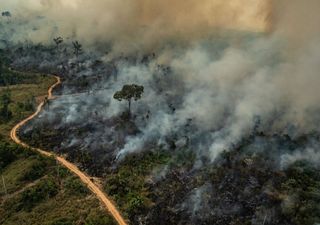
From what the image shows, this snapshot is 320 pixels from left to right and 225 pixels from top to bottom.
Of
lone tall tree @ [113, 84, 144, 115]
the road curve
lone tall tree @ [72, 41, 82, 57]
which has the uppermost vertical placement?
lone tall tree @ [72, 41, 82, 57]

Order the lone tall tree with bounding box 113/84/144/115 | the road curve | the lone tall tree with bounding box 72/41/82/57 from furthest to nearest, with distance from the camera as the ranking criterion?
the lone tall tree with bounding box 72/41/82/57
the lone tall tree with bounding box 113/84/144/115
the road curve

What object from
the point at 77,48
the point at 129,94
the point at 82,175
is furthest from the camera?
the point at 77,48

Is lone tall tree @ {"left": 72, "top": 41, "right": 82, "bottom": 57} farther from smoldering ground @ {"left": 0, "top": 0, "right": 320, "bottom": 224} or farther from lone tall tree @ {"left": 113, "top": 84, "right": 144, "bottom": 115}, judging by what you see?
lone tall tree @ {"left": 113, "top": 84, "right": 144, "bottom": 115}

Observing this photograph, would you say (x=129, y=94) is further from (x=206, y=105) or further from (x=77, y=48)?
(x=77, y=48)

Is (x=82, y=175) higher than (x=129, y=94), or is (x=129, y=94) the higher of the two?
(x=129, y=94)

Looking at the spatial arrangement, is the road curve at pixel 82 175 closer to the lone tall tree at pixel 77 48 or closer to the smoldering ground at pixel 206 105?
the smoldering ground at pixel 206 105

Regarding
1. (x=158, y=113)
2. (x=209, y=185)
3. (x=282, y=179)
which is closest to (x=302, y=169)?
(x=282, y=179)

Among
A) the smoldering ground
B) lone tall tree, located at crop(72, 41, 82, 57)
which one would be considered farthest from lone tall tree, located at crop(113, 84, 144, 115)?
lone tall tree, located at crop(72, 41, 82, 57)

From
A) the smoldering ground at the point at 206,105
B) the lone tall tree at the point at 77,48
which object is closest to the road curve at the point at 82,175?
the smoldering ground at the point at 206,105

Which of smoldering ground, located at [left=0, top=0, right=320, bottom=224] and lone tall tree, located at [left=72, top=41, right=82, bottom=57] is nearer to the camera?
smoldering ground, located at [left=0, top=0, right=320, bottom=224]

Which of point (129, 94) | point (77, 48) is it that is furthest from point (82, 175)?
point (77, 48)

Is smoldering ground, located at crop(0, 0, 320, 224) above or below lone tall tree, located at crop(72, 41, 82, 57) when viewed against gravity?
below
